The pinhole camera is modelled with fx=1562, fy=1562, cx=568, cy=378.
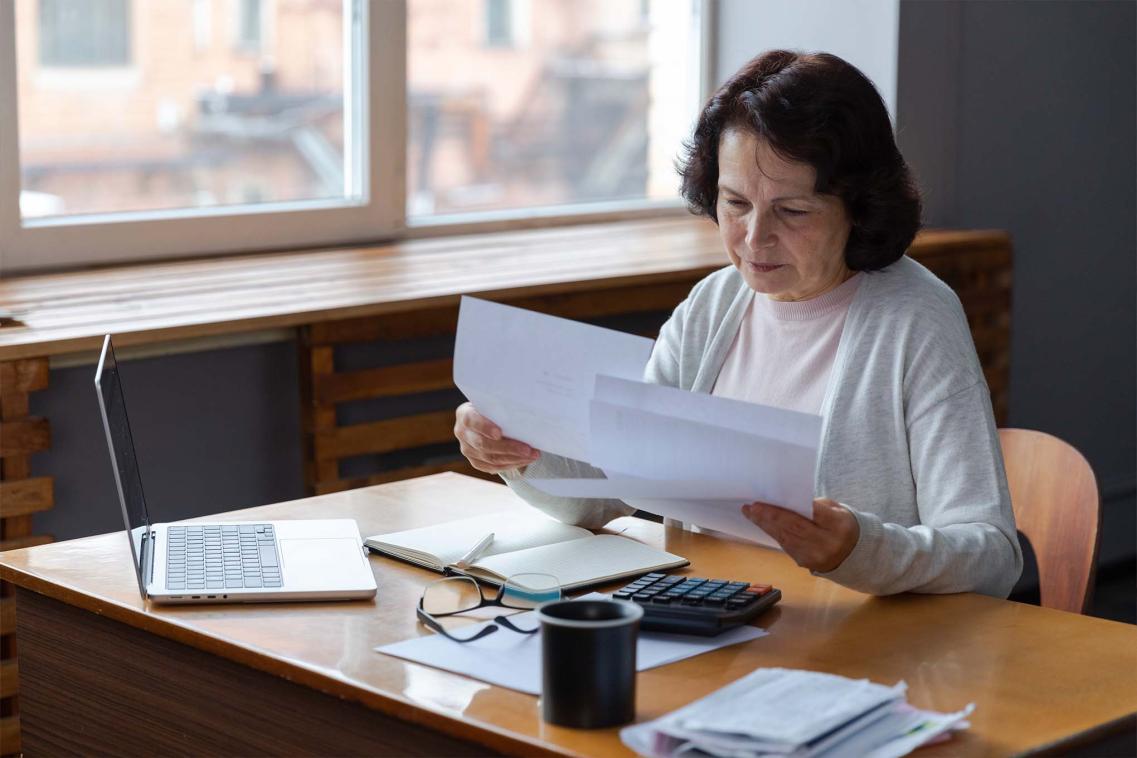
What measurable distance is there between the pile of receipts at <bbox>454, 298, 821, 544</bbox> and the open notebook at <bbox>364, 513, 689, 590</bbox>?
0.10 meters

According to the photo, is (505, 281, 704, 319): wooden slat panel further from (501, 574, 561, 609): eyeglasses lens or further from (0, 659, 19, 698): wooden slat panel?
(501, 574, 561, 609): eyeglasses lens

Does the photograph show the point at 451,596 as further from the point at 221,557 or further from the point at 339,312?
the point at 339,312

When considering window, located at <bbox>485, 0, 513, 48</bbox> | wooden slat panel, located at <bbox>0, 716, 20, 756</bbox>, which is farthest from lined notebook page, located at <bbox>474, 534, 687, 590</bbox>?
window, located at <bbox>485, 0, 513, 48</bbox>

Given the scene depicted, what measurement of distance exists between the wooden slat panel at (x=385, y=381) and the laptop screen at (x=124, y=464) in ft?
3.13

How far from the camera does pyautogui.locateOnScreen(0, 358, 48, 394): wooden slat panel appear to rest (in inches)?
90.0

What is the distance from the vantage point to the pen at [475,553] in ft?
5.53

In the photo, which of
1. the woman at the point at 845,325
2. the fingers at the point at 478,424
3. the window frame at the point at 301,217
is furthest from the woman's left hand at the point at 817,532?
the window frame at the point at 301,217

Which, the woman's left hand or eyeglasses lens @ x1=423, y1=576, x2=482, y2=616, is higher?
the woman's left hand

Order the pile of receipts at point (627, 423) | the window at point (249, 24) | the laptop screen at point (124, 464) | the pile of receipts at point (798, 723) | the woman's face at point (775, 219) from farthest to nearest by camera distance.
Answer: the window at point (249, 24) → the woman's face at point (775, 219) → the laptop screen at point (124, 464) → the pile of receipts at point (627, 423) → the pile of receipts at point (798, 723)

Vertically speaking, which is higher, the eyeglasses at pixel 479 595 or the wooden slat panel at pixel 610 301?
the wooden slat panel at pixel 610 301

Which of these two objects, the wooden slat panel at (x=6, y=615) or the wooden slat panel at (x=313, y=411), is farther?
the wooden slat panel at (x=313, y=411)

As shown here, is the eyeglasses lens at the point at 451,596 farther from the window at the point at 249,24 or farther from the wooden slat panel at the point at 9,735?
the window at the point at 249,24

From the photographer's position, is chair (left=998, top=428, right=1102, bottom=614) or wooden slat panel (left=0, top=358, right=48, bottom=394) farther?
wooden slat panel (left=0, top=358, right=48, bottom=394)

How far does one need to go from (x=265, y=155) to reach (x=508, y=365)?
173 centimetres
